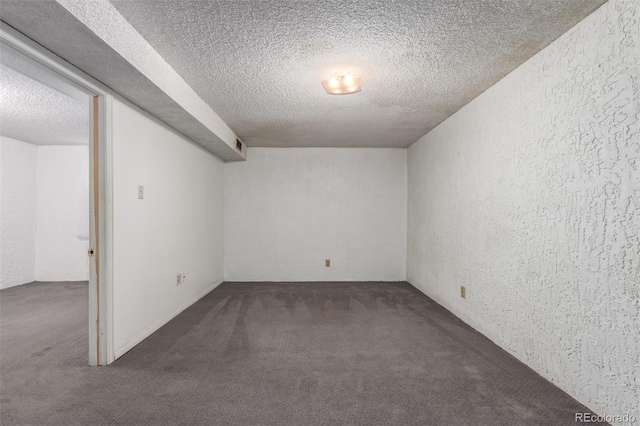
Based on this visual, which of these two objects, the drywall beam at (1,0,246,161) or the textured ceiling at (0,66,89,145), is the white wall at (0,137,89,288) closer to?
the textured ceiling at (0,66,89,145)

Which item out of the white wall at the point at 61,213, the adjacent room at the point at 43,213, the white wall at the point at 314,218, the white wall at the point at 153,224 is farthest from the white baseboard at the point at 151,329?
the white wall at the point at 61,213

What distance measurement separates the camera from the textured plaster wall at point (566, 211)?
4.73 ft

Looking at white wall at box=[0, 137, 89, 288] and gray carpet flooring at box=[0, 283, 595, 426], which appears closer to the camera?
Answer: gray carpet flooring at box=[0, 283, 595, 426]

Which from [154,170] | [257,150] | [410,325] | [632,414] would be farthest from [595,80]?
[257,150]

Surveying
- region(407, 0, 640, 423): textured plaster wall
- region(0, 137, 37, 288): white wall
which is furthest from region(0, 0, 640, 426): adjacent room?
region(0, 137, 37, 288): white wall

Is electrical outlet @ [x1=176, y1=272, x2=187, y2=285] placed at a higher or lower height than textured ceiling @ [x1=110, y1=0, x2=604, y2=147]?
lower

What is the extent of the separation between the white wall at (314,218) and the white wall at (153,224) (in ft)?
2.78

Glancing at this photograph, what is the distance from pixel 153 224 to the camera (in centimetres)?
275

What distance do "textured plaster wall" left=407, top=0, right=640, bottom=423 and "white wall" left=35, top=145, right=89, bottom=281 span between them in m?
5.24

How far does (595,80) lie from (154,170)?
10.2ft

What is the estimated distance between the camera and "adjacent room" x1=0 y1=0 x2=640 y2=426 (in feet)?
5.04

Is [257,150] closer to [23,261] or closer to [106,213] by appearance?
[106,213]

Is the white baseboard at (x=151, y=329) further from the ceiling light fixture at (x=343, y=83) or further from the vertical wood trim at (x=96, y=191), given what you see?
the ceiling light fixture at (x=343, y=83)

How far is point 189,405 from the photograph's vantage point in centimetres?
166
